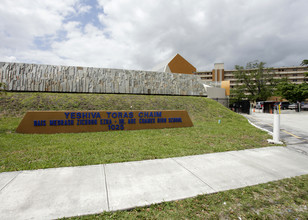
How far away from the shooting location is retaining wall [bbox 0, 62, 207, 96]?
754 inches

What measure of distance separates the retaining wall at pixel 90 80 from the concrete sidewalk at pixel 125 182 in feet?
63.3

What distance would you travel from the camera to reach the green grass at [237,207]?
7.75ft

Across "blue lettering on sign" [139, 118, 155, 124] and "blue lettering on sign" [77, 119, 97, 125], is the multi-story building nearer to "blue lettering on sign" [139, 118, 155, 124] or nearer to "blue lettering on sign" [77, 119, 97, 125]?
"blue lettering on sign" [139, 118, 155, 124]

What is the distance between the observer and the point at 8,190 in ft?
9.48

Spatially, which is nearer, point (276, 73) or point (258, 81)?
point (258, 81)

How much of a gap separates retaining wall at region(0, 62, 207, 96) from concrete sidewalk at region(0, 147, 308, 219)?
760 inches

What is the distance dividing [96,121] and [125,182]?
6.30m

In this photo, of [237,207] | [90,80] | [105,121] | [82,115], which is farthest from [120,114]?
[90,80]

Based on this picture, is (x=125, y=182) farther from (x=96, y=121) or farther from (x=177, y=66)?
(x=177, y=66)

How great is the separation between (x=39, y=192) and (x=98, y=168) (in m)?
1.26

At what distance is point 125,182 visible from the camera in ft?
10.8

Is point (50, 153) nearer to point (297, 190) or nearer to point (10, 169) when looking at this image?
point (10, 169)

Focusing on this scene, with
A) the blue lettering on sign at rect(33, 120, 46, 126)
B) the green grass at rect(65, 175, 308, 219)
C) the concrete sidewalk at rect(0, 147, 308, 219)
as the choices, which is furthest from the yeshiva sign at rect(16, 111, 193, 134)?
the green grass at rect(65, 175, 308, 219)

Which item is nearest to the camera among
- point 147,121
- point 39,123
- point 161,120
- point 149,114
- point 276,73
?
point 39,123
